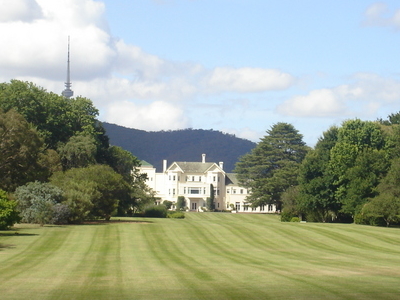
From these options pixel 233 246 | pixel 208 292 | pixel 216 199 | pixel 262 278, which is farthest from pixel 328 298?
pixel 216 199

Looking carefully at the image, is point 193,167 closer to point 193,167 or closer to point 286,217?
point 193,167

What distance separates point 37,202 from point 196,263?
25.4 meters

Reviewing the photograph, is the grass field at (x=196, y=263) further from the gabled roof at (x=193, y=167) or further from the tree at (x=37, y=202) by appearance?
the gabled roof at (x=193, y=167)

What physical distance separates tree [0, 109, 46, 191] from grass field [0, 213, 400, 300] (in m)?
10.2

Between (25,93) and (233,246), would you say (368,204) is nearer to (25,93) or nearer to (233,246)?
(233,246)

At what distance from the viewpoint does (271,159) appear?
107125mm

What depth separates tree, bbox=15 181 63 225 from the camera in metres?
49.7

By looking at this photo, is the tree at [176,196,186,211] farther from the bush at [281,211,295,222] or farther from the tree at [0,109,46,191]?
the tree at [0,109,46,191]

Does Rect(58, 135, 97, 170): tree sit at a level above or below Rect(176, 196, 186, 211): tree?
above

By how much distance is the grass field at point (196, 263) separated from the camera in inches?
699

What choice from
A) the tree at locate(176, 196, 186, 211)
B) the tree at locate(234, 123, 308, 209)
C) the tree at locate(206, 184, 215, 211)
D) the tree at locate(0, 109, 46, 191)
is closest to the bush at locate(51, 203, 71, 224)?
the tree at locate(0, 109, 46, 191)

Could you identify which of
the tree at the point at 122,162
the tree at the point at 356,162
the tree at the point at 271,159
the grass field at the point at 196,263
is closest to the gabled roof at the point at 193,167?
the tree at the point at 271,159

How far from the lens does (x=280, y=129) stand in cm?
10638

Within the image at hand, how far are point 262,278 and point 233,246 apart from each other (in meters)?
17.8
